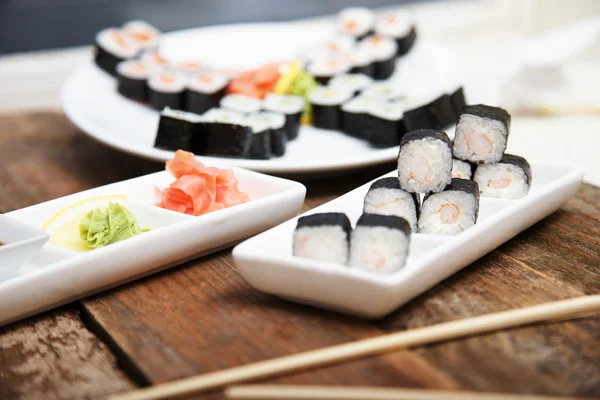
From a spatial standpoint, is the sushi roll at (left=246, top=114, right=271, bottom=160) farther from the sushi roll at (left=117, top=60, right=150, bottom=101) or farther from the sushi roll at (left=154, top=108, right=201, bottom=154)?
the sushi roll at (left=117, top=60, right=150, bottom=101)

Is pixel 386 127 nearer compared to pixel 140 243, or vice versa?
pixel 140 243

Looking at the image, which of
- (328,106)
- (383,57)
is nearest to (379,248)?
(328,106)

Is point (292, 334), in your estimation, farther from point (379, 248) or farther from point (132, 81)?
point (132, 81)

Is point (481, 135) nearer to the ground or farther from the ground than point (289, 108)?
farther from the ground

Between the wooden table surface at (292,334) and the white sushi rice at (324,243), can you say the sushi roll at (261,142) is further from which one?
the white sushi rice at (324,243)

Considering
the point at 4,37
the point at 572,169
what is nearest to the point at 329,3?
the point at 4,37

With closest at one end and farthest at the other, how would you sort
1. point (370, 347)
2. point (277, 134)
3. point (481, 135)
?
point (370, 347)
point (481, 135)
point (277, 134)

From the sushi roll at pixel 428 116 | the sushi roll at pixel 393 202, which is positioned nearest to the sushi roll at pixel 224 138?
the sushi roll at pixel 428 116
